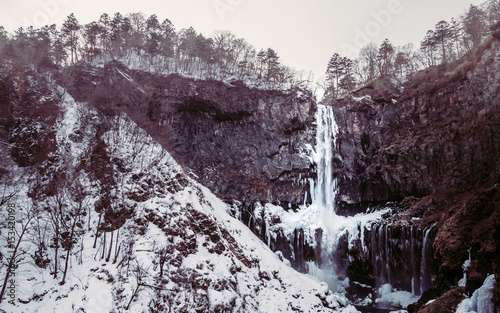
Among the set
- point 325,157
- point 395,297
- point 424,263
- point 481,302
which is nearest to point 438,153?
point 424,263

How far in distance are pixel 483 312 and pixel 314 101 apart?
27853 mm

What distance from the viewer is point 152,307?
13.3 meters

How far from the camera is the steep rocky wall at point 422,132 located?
24719 mm

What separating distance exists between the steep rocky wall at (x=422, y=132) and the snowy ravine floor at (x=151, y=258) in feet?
54.1

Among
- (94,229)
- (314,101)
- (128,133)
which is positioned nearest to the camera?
(94,229)

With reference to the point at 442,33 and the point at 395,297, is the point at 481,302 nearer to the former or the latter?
the point at 395,297

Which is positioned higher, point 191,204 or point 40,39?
point 40,39

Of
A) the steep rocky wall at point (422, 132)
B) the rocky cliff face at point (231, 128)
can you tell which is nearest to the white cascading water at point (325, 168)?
the steep rocky wall at point (422, 132)

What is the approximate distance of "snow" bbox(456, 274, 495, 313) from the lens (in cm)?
1127

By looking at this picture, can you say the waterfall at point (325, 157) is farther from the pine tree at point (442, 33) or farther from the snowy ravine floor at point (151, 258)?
the pine tree at point (442, 33)

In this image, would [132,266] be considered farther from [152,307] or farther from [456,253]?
[456,253]

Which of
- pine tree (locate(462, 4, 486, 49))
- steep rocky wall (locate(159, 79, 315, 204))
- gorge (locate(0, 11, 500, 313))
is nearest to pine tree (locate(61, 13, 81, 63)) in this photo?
gorge (locate(0, 11, 500, 313))

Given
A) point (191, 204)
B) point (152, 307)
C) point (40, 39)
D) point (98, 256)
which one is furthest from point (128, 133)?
point (40, 39)

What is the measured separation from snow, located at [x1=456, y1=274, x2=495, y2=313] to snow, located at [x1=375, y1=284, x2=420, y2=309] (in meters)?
11.4
